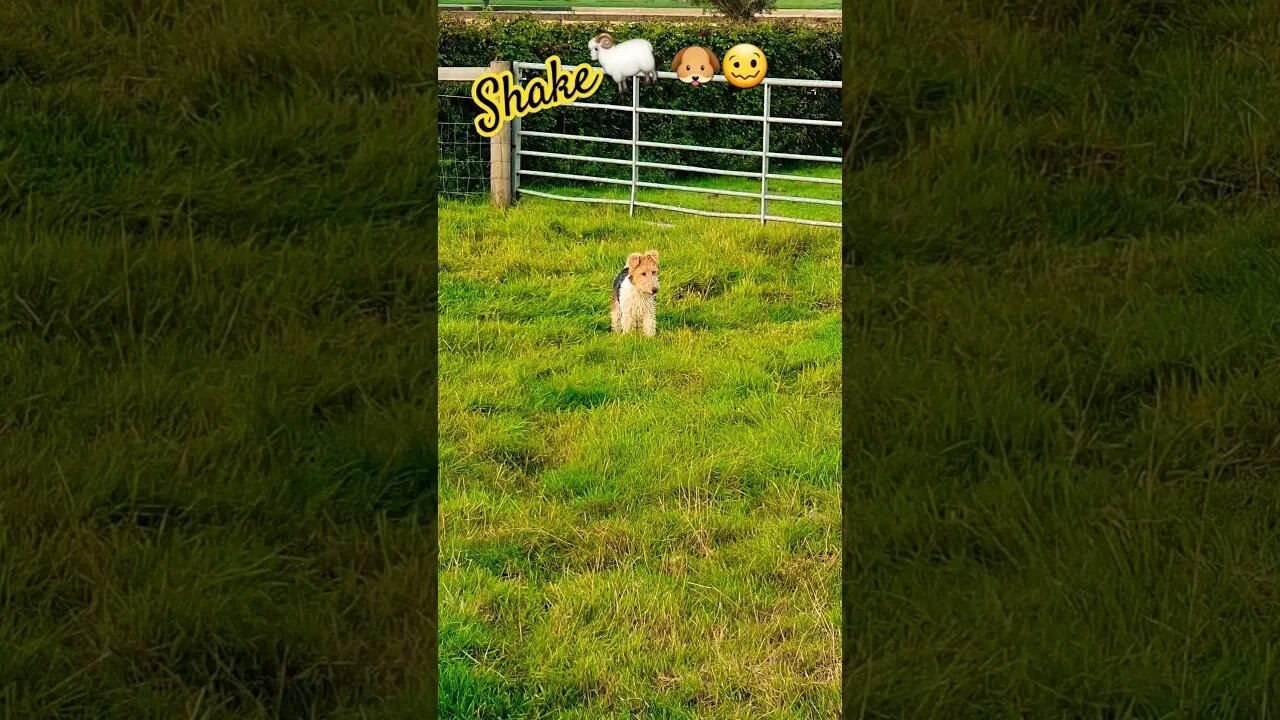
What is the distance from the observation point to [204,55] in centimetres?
358

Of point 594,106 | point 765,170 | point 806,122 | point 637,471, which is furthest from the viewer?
point 765,170

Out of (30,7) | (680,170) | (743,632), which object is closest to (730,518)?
(743,632)

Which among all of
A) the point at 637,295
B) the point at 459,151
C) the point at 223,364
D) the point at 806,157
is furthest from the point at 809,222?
the point at 223,364

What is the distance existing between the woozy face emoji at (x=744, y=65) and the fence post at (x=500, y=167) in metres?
0.46

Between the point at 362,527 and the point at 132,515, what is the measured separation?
53 centimetres

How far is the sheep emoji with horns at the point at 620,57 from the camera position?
9.44ft

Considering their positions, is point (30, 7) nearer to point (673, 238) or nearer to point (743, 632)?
point (673, 238)

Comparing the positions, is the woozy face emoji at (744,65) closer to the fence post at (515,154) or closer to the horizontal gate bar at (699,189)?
the horizontal gate bar at (699,189)

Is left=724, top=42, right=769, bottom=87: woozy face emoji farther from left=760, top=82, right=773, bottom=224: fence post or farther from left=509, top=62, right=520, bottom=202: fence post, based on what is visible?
left=509, top=62, right=520, bottom=202: fence post

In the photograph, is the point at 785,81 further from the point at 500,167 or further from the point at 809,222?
the point at 500,167

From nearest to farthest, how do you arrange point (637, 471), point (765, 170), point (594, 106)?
point (637, 471) → point (594, 106) → point (765, 170)

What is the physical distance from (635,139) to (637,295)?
0.37m

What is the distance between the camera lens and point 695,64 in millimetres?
2992

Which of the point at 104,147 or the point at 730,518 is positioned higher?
the point at 104,147
